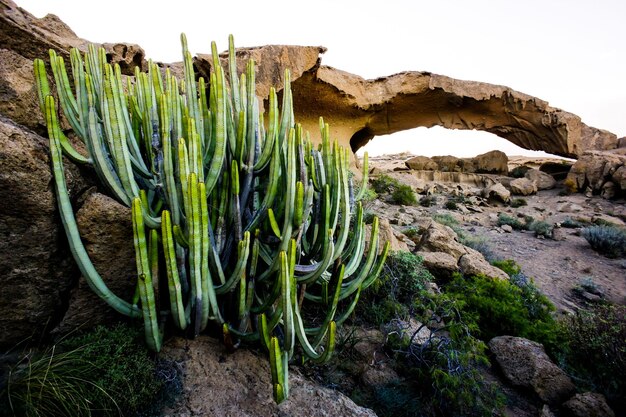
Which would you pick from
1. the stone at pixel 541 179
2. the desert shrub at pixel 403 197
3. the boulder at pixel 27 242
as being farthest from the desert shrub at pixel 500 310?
the stone at pixel 541 179

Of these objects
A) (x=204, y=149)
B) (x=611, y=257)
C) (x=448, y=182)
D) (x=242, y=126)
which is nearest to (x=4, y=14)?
(x=204, y=149)

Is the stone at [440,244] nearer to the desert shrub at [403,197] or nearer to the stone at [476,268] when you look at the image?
the stone at [476,268]

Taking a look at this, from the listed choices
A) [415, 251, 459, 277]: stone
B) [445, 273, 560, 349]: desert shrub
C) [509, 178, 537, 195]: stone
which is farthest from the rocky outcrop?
[415, 251, 459, 277]: stone

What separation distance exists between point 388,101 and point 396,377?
11.5m

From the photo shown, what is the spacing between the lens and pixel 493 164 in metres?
15.3

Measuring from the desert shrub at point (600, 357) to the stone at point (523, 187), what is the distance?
11.0 metres

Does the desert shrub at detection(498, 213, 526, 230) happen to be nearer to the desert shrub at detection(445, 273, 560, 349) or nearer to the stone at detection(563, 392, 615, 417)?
the desert shrub at detection(445, 273, 560, 349)

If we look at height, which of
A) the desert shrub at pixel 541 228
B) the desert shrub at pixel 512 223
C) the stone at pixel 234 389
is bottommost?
the desert shrub at pixel 512 223

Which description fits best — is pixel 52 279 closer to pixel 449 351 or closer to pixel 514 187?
pixel 449 351

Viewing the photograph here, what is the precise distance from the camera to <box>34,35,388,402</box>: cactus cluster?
153cm

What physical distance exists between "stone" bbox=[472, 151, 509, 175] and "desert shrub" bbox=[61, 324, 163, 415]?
55.3 feet

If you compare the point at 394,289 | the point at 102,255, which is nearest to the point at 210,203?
the point at 102,255

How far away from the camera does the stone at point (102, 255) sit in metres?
1.61

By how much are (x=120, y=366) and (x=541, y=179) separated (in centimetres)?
1660
